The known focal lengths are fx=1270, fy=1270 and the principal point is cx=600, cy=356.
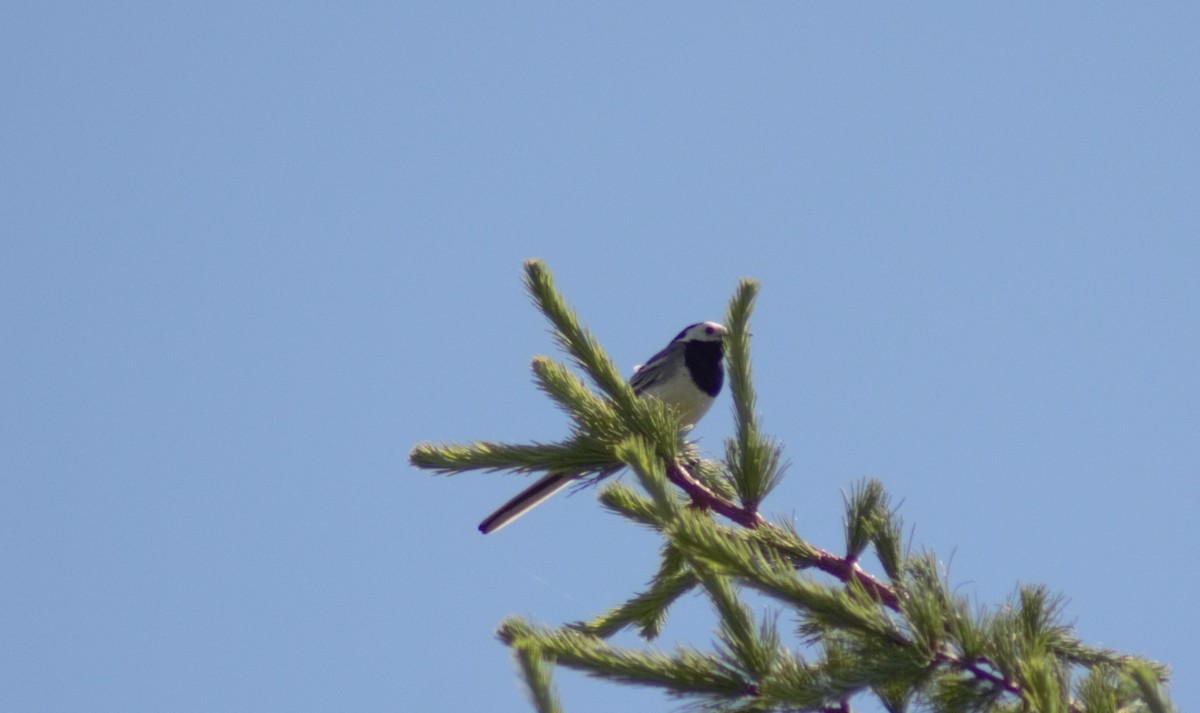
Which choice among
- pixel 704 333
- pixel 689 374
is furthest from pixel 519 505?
pixel 704 333

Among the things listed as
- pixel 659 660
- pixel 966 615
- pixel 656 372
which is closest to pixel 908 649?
pixel 966 615

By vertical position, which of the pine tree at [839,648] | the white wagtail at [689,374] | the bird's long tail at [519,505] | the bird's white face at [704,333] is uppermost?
the bird's white face at [704,333]

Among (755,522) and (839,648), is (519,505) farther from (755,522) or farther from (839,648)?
(839,648)

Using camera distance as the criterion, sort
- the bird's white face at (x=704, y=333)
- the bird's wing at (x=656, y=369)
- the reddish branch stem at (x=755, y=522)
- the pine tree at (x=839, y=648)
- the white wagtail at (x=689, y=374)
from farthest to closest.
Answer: the bird's white face at (x=704, y=333), the bird's wing at (x=656, y=369), the white wagtail at (x=689, y=374), the reddish branch stem at (x=755, y=522), the pine tree at (x=839, y=648)

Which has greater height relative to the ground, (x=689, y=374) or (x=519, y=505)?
(x=689, y=374)

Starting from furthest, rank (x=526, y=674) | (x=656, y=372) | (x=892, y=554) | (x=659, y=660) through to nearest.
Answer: (x=656, y=372) → (x=892, y=554) → (x=659, y=660) → (x=526, y=674)

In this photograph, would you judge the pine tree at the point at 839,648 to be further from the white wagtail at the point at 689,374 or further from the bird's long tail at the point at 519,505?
the white wagtail at the point at 689,374

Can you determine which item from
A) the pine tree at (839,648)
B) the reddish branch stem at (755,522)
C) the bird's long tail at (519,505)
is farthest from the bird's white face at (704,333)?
the pine tree at (839,648)

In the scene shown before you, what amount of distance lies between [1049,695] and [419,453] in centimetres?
200

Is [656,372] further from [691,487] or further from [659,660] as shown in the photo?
[659,660]

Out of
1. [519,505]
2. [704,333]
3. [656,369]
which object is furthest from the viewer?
[704,333]

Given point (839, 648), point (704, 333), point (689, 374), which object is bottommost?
point (839, 648)

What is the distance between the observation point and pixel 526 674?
6.04ft

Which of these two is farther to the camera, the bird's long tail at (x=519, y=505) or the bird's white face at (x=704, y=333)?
the bird's white face at (x=704, y=333)
